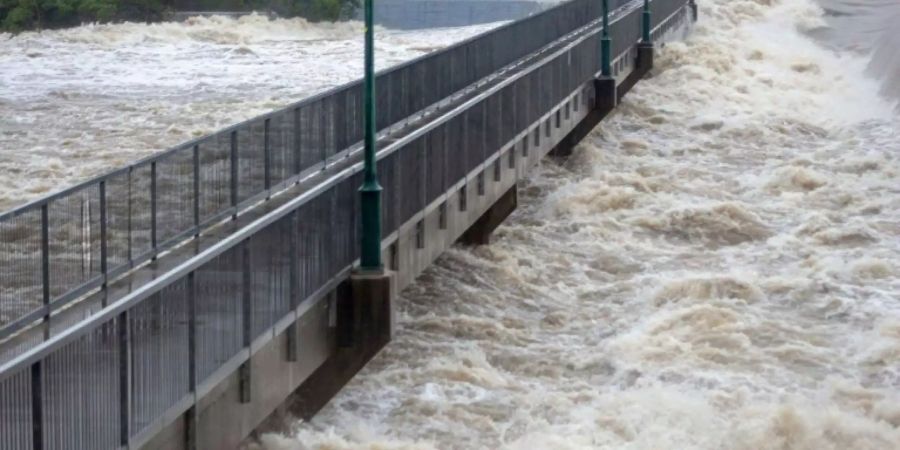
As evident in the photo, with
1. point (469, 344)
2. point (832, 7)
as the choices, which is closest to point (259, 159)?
point (469, 344)

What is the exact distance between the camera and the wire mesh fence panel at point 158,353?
1048cm

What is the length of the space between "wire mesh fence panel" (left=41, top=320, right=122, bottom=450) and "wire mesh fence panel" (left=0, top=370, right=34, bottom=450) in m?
0.17

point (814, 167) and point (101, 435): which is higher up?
point (101, 435)

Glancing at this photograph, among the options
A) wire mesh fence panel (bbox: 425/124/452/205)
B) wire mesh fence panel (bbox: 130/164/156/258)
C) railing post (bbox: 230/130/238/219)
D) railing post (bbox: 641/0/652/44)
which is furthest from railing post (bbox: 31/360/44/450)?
railing post (bbox: 641/0/652/44)

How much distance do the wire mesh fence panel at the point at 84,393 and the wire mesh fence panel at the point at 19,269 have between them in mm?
1775

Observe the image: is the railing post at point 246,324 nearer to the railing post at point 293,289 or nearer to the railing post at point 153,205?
the railing post at point 293,289

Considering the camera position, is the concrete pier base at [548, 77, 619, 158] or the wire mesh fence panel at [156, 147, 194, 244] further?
the concrete pier base at [548, 77, 619, 158]

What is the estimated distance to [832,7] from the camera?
66875 mm

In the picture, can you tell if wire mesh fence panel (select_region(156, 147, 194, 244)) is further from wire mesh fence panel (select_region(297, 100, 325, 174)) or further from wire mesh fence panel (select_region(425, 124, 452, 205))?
wire mesh fence panel (select_region(425, 124, 452, 205))

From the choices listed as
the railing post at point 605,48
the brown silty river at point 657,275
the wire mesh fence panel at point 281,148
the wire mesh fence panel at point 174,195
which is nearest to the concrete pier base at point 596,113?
the railing post at point 605,48

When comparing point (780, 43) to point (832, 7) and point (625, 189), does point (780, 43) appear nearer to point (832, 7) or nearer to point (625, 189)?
point (832, 7)

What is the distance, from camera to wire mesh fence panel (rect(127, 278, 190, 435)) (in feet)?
34.4

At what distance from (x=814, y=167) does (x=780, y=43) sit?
22.6 meters

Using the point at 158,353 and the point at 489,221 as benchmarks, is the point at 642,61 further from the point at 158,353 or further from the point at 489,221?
the point at 158,353
